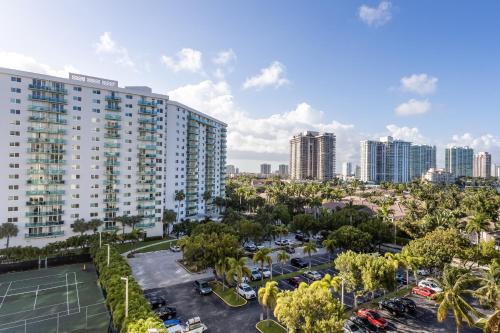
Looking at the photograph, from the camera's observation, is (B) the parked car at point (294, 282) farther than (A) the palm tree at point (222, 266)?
Yes

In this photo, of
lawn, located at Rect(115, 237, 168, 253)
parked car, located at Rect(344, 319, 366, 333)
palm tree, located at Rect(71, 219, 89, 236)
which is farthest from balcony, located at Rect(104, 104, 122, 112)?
parked car, located at Rect(344, 319, 366, 333)

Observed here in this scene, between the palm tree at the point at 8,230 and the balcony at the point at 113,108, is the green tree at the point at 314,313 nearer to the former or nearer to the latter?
the palm tree at the point at 8,230

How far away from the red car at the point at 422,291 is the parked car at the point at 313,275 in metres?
13.9

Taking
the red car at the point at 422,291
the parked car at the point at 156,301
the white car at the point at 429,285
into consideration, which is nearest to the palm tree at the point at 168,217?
the parked car at the point at 156,301

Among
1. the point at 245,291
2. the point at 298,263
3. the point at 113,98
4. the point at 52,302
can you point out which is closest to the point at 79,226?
the point at 52,302

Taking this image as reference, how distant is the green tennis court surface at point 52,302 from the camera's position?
115 ft

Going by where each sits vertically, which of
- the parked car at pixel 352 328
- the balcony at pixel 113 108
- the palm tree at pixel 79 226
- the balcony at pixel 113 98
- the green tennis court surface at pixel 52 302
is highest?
the balcony at pixel 113 98

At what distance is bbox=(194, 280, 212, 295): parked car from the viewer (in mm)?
42519

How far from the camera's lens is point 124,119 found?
260ft

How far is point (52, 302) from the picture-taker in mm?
41469

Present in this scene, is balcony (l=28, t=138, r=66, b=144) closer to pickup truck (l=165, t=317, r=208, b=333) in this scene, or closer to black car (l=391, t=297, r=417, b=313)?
pickup truck (l=165, t=317, r=208, b=333)

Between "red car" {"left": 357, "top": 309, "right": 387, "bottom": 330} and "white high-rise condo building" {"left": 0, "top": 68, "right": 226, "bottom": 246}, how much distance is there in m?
63.7

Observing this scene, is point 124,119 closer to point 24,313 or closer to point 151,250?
point 151,250

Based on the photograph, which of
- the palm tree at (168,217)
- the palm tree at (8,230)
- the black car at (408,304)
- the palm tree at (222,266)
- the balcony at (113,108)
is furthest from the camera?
the palm tree at (168,217)
